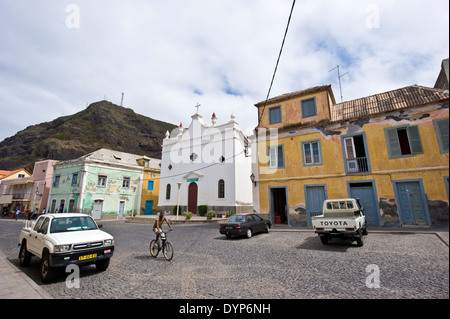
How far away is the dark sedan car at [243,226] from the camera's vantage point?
1148 cm

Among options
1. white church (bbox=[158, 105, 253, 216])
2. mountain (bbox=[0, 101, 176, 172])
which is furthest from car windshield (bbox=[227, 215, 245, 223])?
mountain (bbox=[0, 101, 176, 172])

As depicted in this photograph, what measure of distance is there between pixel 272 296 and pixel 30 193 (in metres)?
45.4

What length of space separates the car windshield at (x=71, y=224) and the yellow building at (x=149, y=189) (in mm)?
28186

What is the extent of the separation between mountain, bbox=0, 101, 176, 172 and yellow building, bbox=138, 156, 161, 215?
2826 centimetres

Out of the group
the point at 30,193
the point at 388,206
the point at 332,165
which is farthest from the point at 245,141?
the point at 30,193

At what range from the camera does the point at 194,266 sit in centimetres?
704

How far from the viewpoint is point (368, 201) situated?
1273 centimetres

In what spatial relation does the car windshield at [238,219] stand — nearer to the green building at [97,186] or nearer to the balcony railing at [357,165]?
the balcony railing at [357,165]

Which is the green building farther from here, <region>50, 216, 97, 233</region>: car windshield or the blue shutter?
the blue shutter

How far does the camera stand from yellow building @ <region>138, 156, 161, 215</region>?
114ft

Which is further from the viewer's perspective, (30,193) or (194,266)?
(30,193)

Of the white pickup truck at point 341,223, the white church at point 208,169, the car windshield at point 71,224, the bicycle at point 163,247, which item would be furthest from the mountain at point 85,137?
the white pickup truck at point 341,223

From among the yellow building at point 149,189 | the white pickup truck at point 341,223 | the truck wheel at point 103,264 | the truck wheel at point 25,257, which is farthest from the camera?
the yellow building at point 149,189
